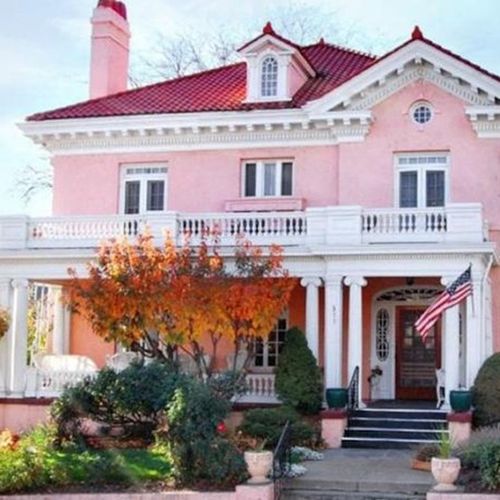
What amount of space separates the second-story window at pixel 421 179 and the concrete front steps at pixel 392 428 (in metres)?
5.57

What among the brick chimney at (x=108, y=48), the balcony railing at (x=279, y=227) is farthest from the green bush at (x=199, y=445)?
the brick chimney at (x=108, y=48)

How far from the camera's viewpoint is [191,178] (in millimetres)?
27422

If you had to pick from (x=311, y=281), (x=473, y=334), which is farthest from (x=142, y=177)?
(x=473, y=334)

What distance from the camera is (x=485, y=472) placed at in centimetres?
1619

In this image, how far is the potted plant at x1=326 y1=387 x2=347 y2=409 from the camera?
21719 millimetres

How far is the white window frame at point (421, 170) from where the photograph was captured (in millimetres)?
25484

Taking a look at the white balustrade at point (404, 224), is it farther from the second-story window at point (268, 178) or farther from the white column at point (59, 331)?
the white column at point (59, 331)

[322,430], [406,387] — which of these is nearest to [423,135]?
[406,387]

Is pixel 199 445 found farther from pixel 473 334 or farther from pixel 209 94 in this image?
pixel 209 94

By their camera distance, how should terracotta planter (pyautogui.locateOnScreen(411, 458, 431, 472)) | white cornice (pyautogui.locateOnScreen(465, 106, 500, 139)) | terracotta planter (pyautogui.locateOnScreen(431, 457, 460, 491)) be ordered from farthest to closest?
white cornice (pyautogui.locateOnScreen(465, 106, 500, 139))
terracotta planter (pyautogui.locateOnScreen(411, 458, 431, 472))
terracotta planter (pyautogui.locateOnScreen(431, 457, 460, 491))

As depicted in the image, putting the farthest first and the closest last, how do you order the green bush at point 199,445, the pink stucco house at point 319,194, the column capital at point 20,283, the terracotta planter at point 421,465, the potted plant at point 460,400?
the column capital at point 20,283
the pink stucco house at point 319,194
the potted plant at point 460,400
the terracotta planter at point 421,465
the green bush at point 199,445

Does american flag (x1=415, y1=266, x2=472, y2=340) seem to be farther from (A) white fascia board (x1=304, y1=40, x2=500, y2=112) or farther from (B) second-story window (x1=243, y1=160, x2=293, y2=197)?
(B) second-story window (x1=243, y1=160, x2=293, y2=197)

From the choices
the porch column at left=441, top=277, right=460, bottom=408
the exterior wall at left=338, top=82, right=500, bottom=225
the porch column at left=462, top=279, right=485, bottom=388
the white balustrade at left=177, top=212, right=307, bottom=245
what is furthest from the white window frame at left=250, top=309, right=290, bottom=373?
the porch column at left=462, top=279, right=485, bottom=388

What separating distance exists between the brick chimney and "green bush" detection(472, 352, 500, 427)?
14.1 meters
